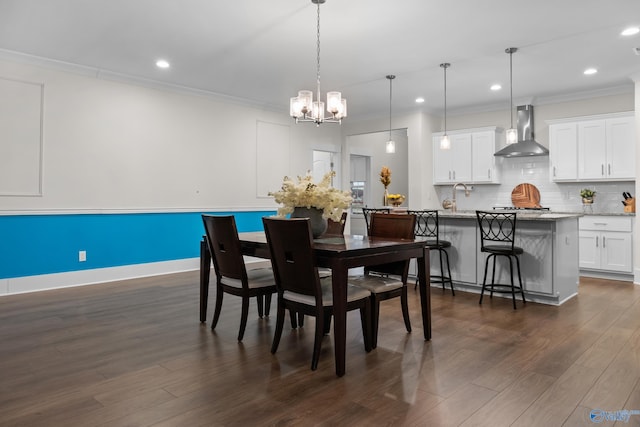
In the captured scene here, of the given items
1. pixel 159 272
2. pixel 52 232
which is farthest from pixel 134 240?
pixel 52 232

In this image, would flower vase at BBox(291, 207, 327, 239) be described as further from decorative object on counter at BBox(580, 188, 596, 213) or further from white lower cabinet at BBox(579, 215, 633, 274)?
decorative object on counter at BBox(580, 188, 596, 213)

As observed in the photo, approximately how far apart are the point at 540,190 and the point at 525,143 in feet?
3.00

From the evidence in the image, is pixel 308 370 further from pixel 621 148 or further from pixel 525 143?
pixel 621 148

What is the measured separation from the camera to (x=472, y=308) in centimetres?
403

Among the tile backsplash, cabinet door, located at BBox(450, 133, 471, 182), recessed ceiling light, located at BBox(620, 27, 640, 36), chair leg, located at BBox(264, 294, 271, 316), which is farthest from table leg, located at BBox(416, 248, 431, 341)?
cabinet door, located at BBox(450, 133, 471, 182)

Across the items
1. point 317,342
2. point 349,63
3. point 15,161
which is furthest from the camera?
point 349,63

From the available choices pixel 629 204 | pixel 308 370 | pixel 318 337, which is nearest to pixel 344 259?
pixel 318 337

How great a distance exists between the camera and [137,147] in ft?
18.4

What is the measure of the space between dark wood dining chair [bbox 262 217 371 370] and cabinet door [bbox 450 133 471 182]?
5059 millimetres

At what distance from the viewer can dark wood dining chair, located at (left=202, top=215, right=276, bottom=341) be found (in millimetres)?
3078

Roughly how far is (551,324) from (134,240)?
484cm

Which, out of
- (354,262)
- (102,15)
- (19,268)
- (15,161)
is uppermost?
(102,15)

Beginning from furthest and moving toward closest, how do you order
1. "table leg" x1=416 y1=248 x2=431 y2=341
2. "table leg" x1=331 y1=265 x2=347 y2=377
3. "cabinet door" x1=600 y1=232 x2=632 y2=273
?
"cabinet door" x1=600 y1=232 x2=632 y2=273
"table leg" x1=416 y1=248 x2=431 y2=341
"table leg" x1=331 y1=265 x2=347 y2=377

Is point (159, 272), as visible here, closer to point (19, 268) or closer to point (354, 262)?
point (19, 268)
